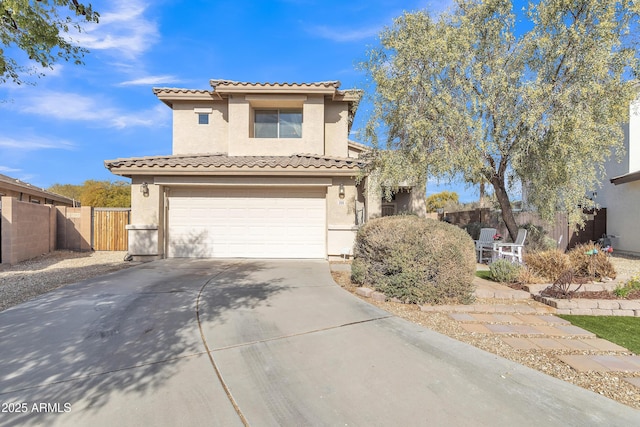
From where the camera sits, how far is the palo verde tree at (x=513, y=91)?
7.79 m

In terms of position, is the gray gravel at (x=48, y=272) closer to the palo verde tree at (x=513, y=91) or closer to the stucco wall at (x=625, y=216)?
the palo verde tree at (x=513, y=91)

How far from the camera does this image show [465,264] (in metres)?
5.84

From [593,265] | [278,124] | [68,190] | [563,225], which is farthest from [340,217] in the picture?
[68,190]

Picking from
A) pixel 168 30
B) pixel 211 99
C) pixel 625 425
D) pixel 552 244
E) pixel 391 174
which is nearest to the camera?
pixel 625 425

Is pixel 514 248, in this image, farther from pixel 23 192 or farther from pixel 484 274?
pixel 23 192

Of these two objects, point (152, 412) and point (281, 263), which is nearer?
point (152, 412)

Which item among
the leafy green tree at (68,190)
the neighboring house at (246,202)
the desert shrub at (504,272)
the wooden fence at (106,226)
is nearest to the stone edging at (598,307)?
Answer: the desert shrub at (504,272)

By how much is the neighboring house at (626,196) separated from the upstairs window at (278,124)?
13.2 meters

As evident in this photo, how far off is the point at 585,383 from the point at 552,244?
9556 millimetres

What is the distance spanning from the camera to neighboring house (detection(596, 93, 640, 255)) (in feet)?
42.7

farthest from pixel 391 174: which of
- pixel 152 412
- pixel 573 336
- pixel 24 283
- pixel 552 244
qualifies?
pixel 24 283

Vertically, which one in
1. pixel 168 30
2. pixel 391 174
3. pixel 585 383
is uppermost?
pixel 168 30

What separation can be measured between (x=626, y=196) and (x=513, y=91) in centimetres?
995

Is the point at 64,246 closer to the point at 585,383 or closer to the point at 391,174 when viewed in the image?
the point at 391,174
